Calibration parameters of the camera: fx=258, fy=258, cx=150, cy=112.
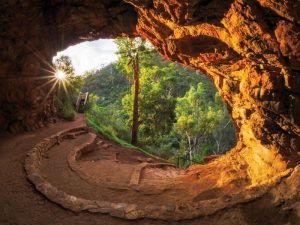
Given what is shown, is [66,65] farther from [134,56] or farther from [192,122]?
[192,122]

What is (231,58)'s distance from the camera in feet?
26.9

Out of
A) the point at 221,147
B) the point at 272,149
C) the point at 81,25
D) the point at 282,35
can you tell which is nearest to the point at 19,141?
the point at 81,25

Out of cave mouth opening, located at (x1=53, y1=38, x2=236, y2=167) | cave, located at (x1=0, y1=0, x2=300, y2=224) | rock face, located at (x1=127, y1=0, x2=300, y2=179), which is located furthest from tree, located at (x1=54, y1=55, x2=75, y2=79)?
rock face, located at (x1=127, y1=0, x2=300, y2=179)

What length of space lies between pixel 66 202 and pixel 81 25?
8.98 m

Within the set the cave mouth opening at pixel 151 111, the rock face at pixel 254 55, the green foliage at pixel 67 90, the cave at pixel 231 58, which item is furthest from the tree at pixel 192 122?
the rock face at pixel 254 55

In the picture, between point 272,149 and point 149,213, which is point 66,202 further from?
point 272,149

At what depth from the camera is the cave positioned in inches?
224

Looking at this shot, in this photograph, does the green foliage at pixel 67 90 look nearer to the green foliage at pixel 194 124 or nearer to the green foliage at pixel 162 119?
the green foliage at pixel 162 119

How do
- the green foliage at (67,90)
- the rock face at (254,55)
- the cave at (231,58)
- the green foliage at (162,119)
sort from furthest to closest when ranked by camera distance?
the green foliage at (162,119)
the green foliage at (67,90)
the cave at (231,58)
the rock face at (254,55)

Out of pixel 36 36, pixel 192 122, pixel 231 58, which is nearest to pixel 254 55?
pixel 231 58

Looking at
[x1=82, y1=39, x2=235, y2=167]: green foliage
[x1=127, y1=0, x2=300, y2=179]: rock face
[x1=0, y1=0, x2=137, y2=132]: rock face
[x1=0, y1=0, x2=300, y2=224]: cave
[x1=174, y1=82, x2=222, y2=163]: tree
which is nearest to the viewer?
[x1=127, y1=0, x2=300, y2=179]: rock face

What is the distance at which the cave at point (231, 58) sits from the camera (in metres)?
5.68

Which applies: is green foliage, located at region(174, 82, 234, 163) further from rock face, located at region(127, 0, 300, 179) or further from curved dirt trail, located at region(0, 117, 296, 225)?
curved dirt trail, located at region(0, 117, 296, 225)

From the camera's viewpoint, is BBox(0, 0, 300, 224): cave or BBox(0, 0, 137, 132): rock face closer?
BBox(0, 0, 300, 224): cave
